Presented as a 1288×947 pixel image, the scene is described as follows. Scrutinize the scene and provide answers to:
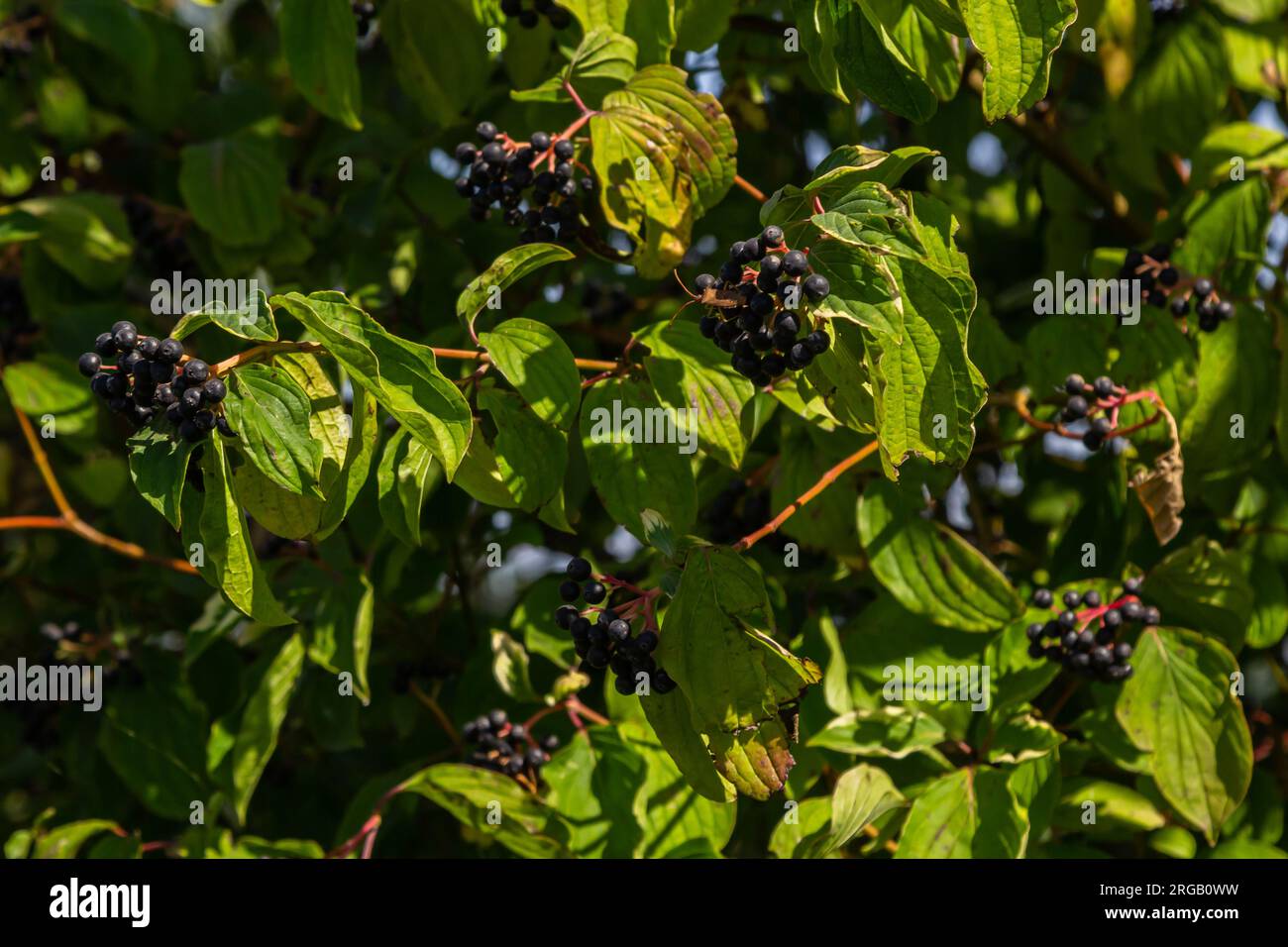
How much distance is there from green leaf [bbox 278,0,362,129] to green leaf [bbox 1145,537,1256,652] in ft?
6.73

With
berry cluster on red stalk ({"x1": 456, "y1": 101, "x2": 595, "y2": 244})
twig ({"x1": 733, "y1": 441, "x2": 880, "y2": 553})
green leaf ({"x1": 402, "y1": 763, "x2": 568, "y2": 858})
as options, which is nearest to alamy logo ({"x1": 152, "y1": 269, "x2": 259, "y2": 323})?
berry cluster on red stalk ({"x1": 456, "y1": 101, "x2": 595, "y2": 244})

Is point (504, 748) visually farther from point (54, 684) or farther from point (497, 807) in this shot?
point (54, 684)

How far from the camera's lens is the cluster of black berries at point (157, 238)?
12.1ft

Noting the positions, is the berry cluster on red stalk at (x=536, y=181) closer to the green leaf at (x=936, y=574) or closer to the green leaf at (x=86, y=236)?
the green leaf at (x=936, y=574)

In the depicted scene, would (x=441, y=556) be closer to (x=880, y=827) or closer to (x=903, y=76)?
(x=880, y=827)

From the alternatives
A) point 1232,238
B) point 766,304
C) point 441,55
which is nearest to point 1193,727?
point 1232,238

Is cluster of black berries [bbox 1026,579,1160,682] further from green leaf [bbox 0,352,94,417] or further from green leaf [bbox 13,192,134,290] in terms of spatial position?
green leaf [bbox 13,192,134,290]

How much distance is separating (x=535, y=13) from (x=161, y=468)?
4.65 ft

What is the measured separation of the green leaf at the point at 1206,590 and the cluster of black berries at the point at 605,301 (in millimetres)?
1632

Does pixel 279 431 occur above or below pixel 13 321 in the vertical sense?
below

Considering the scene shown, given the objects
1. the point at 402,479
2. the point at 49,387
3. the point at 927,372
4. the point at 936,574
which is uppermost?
the point at 49,387

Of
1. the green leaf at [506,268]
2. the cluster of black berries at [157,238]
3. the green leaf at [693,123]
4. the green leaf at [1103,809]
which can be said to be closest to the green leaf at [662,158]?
the green leaf at [693,123]

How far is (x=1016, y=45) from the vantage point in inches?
76.2

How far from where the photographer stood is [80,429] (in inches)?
137
